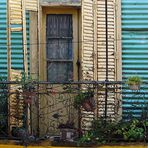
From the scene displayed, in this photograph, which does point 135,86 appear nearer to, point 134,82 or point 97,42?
point 134,82

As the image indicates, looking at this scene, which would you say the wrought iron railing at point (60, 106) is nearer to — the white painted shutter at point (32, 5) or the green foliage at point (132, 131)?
the green foliage at point (132, 131)

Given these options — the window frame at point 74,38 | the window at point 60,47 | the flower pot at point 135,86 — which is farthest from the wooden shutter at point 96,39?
the flower pot at point 135,86

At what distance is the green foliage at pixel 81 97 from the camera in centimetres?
949

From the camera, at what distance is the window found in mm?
10484

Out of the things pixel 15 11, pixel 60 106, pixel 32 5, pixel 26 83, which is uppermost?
pixel 32 5

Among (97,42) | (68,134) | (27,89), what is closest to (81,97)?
(68,134)

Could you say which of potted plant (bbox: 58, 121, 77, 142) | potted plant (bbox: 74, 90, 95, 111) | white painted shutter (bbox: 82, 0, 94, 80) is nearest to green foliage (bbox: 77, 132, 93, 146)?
potted plant (bbox: 58, 121, 77, 142)

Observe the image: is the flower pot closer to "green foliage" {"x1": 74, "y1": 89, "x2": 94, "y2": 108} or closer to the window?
"green foliage" {"x1": 74, "y1": 89, "x2": 94, "y2": 108}

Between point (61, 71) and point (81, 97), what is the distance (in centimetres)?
119

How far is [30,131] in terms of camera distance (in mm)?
9891

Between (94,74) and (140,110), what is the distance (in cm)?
117

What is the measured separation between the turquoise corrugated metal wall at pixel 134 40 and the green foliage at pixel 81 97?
3.22 ft

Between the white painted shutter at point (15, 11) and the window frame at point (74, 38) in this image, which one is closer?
the white painted shutter at point (15, 11)

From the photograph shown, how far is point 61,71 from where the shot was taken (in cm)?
1051
